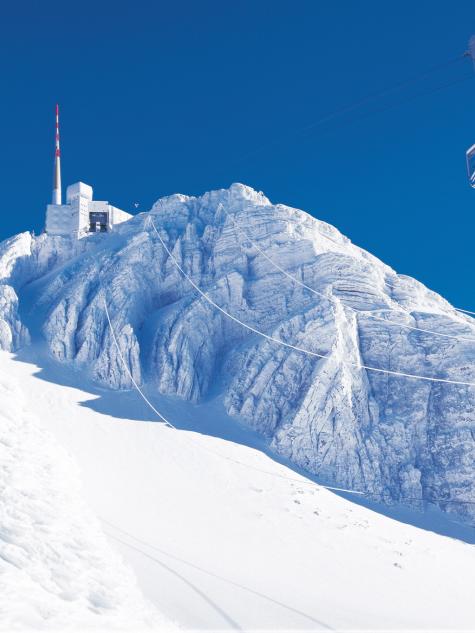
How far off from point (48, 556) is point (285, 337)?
199 ft

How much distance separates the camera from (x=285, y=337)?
80062 millimetres

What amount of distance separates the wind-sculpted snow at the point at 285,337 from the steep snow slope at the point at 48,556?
45887mm

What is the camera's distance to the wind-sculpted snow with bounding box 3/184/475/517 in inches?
2781

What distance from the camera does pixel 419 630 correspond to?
33469 mm

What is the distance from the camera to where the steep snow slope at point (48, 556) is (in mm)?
17641

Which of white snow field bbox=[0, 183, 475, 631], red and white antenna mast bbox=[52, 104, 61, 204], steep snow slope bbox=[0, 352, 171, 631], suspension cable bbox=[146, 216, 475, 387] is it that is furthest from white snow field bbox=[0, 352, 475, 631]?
red and white antenna mast bbox=[52, 104, 61, 204]

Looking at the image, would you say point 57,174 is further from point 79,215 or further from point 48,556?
point 48,556

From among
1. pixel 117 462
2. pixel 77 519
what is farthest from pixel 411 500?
pixel 77 519

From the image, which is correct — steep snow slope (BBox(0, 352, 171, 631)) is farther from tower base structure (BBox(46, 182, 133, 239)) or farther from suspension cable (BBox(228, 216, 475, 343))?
tower base structure (BBox(46, 182, 133, 239))

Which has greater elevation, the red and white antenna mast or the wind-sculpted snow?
the red and white antenna mast

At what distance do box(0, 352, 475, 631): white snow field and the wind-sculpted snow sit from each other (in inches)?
162

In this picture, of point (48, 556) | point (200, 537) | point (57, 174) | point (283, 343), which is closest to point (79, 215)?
point (57, 174)

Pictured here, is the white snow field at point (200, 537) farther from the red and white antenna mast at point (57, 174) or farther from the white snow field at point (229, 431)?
the red and white antenna mast at point (57, 174)

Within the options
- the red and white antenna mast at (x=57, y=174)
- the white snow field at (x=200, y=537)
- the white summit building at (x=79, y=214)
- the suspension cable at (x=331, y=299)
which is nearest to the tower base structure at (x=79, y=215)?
the white summit building at (x=79, y=214)
